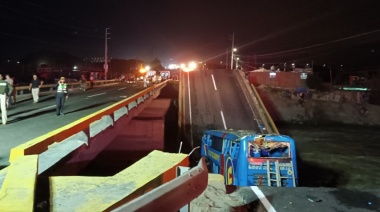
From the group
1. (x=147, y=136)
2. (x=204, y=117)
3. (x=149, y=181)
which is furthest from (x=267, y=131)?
(x=149, y=181)

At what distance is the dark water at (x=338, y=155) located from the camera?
2025 centimetres

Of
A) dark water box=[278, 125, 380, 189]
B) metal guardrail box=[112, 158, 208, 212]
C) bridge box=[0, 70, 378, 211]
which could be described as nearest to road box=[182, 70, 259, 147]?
bridge box=[0, 70, 378, 211]

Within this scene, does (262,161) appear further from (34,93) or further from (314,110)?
(314,110)

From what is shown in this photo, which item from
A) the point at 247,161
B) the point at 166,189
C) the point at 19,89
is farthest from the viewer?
the point at 19,89

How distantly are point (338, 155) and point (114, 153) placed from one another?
687 inches

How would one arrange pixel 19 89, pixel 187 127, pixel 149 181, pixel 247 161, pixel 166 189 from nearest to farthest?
pixel 166 189
pixel 149 181
pixel 247 161
pixel 187 127
pixel 19 89

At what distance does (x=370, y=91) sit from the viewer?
48.4m

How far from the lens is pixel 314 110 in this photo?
42.2 m

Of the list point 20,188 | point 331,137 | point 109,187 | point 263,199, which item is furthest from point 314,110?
point 20,188

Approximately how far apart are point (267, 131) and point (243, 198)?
58.0 feet

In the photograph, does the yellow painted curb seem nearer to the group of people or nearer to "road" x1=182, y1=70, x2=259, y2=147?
the group of people

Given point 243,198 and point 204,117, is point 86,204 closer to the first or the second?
point 243,198

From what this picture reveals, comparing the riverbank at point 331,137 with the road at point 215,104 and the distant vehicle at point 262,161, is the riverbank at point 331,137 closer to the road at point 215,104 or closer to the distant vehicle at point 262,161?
the road at point 215,104

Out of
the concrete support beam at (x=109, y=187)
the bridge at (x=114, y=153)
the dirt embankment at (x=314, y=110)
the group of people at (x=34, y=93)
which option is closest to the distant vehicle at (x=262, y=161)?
Answer: the bridge at (x=114, y=153)
